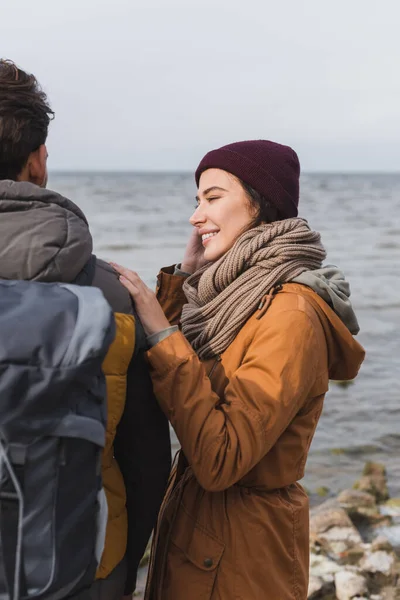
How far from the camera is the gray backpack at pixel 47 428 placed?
1695mm

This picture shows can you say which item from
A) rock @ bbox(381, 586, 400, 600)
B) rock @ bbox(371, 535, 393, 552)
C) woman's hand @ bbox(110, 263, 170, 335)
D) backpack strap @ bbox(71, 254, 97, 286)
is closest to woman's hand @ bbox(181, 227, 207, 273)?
woman's hand @ bbox(110, 263, 170, 335)

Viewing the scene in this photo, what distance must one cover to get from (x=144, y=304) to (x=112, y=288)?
0.63ft

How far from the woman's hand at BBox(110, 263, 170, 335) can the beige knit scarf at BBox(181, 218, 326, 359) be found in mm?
291

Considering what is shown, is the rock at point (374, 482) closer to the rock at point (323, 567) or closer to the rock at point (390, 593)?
the rock at point (323, 567)

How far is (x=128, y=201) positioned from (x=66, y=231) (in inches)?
1482

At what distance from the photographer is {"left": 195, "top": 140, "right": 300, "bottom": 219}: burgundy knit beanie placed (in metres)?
2.68

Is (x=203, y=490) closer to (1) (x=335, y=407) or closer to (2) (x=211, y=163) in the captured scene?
(2) (x=211, y=163)

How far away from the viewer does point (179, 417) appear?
2.25 meters

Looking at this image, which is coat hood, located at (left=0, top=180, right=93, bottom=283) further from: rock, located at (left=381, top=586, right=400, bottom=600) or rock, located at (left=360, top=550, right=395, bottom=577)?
rock, located at (left=360, top=550, right=395, bottom=577)

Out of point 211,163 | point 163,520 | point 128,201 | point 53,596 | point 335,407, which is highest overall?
point 211,163

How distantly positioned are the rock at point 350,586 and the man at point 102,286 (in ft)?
8.06

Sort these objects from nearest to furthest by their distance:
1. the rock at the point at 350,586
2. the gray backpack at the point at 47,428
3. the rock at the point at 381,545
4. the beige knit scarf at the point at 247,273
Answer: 1. the gray backpack at the point at 47,428
2. the beige knit scarf at the point at 247,273
3. the rock at the point at 350,586
4. the rock at the point at 381,545

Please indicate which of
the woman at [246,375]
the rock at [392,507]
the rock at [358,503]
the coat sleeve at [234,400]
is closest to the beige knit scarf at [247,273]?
the woman at [246,375]

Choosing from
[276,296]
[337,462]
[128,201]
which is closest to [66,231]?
[276,296]
